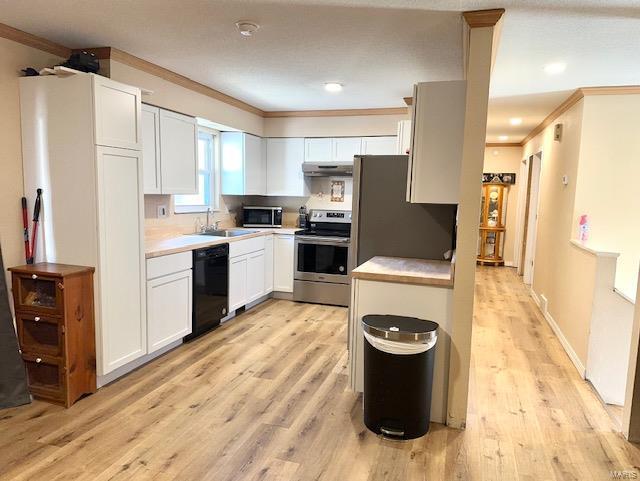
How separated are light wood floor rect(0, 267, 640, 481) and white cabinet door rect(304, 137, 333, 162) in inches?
106

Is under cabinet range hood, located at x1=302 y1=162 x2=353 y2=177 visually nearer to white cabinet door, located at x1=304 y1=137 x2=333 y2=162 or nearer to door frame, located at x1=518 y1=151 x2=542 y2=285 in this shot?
white cabinet door, located at x1=304 y1=137 x2=333 y2=162

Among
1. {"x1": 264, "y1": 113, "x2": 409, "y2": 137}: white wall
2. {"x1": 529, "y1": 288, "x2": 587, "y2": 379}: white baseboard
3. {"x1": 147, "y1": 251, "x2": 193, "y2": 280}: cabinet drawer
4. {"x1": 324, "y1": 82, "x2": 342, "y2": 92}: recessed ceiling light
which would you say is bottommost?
{"x1": 529, "y1": 288, "x2": 587, "y2": 379}: white baseboard

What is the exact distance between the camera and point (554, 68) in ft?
11.0

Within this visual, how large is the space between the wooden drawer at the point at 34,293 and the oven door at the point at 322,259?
292cm

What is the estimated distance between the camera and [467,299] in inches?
97.9

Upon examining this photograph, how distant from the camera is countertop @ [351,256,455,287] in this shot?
102 inches

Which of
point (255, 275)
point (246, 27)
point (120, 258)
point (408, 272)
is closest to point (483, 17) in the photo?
point (246, 27)

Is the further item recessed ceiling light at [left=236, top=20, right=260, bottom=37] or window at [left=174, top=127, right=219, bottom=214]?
window at [left=174, top=127, right=219, bottom=214]

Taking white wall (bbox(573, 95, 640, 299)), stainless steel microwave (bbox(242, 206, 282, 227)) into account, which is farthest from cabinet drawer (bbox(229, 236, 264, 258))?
white wall (bbox(573, 95, 640, 299))

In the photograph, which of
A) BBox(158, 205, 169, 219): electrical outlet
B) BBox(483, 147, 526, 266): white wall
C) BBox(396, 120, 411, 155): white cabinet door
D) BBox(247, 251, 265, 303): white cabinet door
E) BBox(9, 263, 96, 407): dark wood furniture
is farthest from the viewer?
BBox(483, 147, 526, 266): white wall

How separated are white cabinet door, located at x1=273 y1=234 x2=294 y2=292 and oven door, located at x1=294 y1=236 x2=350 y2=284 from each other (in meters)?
0.10

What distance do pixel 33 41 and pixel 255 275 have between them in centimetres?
297

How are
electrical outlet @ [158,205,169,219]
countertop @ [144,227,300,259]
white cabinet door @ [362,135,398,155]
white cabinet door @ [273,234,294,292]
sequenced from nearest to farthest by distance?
countertop @ [144,227,300,259]
electrical outlet @ [158,205,169,219]
white cabinet door @ [362,135,398,155]
white cabinet door @ [273,234,294,292]

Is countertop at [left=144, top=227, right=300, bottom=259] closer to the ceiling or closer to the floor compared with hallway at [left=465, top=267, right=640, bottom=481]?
closer to the ceiling
